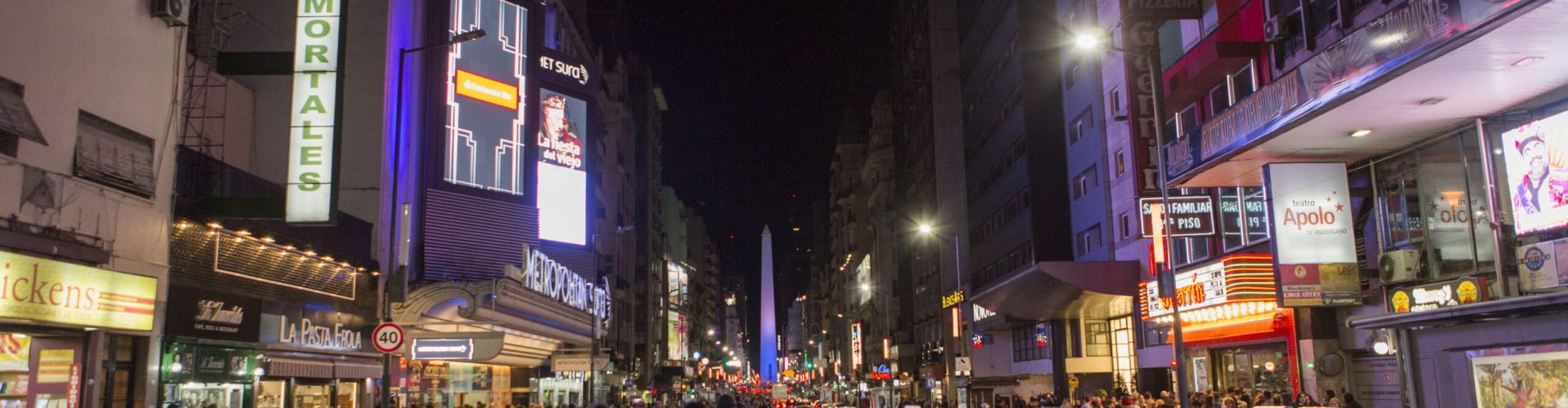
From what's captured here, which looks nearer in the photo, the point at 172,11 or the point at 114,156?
the point at 114,156

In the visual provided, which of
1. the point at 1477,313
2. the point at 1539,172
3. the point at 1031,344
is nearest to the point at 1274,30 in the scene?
the point at 1539,172

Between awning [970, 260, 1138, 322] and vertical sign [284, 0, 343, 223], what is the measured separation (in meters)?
24.4

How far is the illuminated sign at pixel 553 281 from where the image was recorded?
1428 inches

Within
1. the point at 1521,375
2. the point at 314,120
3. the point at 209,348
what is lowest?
the point at 1521,375

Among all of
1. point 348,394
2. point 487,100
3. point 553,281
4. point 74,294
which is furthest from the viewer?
point 553,281

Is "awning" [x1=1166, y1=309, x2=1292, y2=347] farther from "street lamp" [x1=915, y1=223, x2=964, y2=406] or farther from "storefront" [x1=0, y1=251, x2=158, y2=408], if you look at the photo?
"street lamp" [x1=915, y1=223, x2=964, y2=406]

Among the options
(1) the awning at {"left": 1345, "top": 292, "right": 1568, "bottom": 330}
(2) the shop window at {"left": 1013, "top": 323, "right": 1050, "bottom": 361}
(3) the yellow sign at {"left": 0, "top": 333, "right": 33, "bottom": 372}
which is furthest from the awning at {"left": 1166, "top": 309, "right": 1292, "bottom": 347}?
(3) the yellow sign at {"left": 0, "top": 333, "right": 33, "bottom": 372}

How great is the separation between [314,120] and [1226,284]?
21.3m

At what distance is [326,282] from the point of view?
25.6 meters

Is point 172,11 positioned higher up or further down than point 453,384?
higher up

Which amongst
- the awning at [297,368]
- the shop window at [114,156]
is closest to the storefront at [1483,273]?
the shop window at [114,156]

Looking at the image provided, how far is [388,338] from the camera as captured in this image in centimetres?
1914

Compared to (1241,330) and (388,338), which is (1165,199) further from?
(388,338)

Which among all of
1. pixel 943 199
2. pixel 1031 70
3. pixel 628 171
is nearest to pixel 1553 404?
pixel 1031 70
